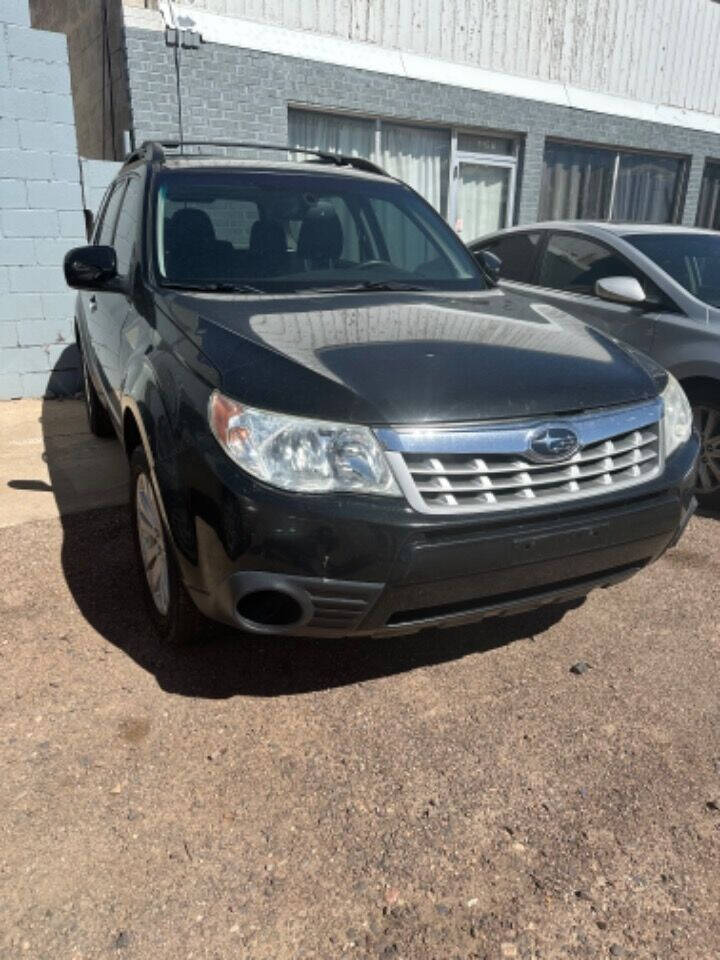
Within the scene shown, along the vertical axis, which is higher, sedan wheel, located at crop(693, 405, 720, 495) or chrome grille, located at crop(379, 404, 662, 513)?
chrome grille, located at crop(379, 404, 662, 513)

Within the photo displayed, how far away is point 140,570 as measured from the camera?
9.87 feet

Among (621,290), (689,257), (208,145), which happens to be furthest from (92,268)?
(689,257)

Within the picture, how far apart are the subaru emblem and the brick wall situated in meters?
6.21

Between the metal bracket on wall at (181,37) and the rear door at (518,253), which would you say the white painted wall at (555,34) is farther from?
the rear door at (518,253)

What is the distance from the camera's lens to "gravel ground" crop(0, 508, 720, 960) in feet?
5.75

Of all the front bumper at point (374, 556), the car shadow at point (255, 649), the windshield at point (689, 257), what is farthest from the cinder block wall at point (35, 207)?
the front bumper at point (374, 556)

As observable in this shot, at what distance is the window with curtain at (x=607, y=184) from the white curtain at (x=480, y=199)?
2.35 ft

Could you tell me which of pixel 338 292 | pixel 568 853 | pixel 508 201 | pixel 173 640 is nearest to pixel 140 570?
pixel 173 640

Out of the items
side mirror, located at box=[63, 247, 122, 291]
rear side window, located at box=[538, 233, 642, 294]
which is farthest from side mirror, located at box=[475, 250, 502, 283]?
side mirror, located at box=[63, 247, 122, 291]

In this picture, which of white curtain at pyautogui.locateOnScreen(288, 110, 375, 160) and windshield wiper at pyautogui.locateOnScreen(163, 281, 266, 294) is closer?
windshield wiper at pyautogui.locateOnScreen(163, 281, 266, 294)

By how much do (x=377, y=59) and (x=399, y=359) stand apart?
7.14 m

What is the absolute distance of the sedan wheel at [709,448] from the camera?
419 centimetres

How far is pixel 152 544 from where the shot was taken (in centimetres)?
280

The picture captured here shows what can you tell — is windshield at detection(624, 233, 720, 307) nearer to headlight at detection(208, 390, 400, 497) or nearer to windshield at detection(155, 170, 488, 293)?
windshield at detection(155, 170, 488, 293)
